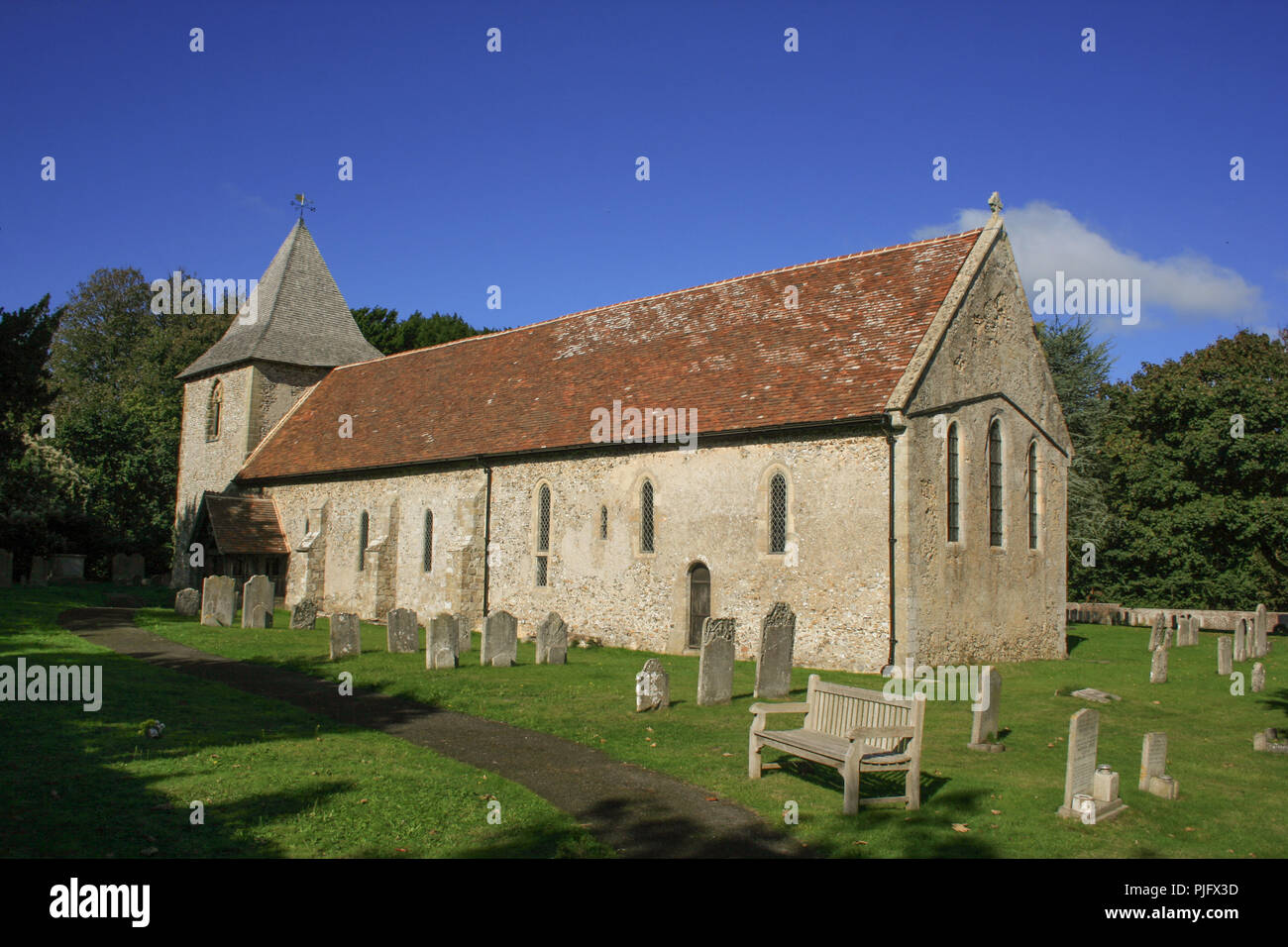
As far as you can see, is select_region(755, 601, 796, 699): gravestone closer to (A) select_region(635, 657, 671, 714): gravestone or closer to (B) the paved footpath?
(A) select_region(635, 657, 671, 714): gravestone

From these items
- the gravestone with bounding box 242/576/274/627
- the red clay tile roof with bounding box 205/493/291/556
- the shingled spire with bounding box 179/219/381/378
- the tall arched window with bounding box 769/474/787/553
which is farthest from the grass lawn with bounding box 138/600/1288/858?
the shingled spire with bounding box 179/219/381/378

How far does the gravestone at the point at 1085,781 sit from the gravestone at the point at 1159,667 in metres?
9.90

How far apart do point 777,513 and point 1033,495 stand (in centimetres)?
706

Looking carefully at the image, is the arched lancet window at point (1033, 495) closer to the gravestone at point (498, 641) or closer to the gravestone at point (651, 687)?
the gravestone at point (651, 687)

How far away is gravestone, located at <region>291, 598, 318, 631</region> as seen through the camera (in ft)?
74.7

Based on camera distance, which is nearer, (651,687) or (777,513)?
(651,687)

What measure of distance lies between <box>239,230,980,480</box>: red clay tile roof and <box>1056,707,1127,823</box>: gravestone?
32.2ft

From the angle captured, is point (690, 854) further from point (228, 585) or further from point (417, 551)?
point (417, 551)

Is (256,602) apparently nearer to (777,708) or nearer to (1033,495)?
(777,708)

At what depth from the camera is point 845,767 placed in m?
8.23

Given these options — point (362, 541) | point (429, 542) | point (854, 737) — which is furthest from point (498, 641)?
point (362, 541)

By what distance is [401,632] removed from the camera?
61.5ft
